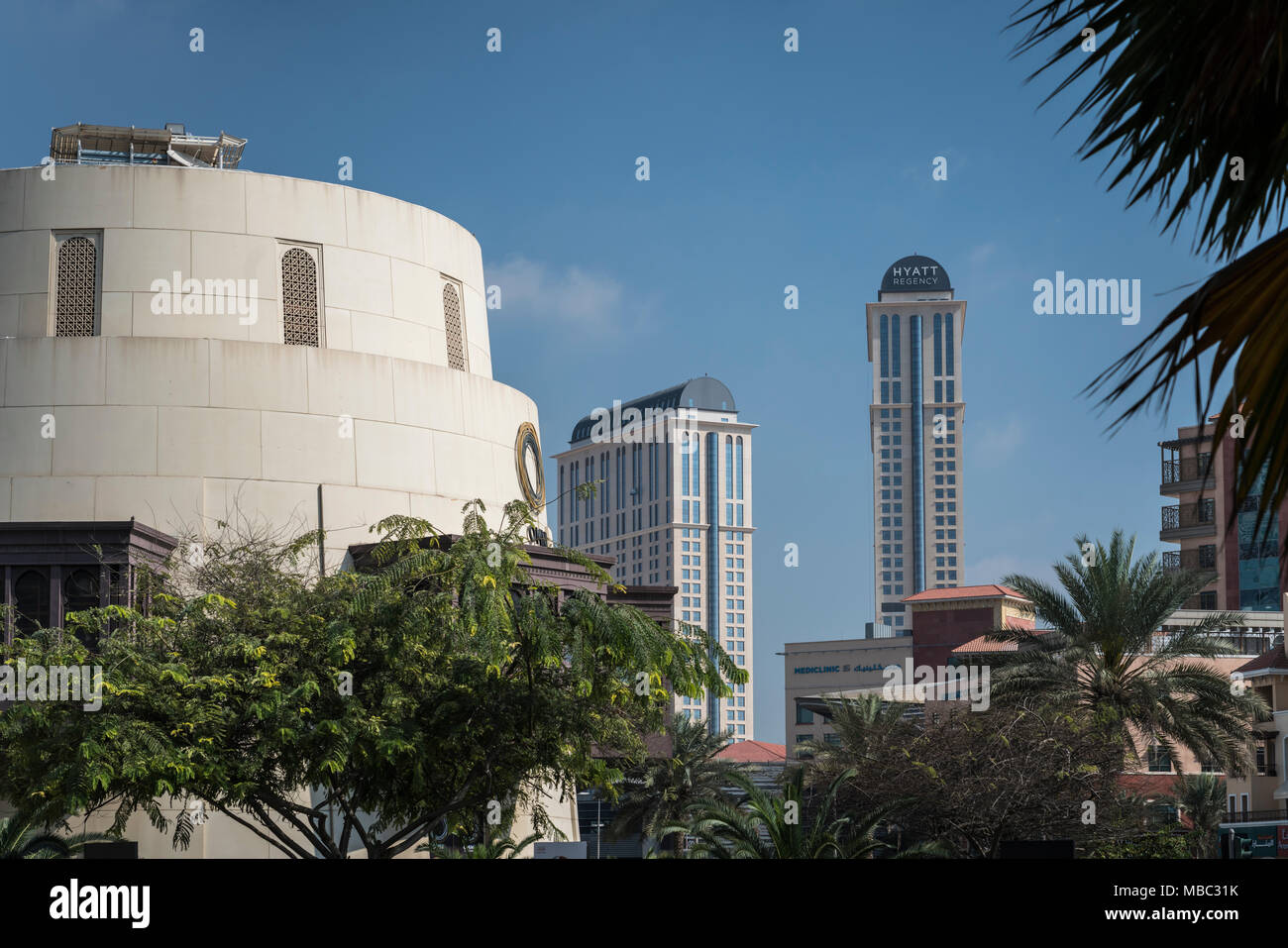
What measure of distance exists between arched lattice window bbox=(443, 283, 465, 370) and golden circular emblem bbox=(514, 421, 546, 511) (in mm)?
2567

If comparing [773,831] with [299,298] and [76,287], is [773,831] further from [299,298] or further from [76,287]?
[76,287]

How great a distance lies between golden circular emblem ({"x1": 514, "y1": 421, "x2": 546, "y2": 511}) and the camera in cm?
4146

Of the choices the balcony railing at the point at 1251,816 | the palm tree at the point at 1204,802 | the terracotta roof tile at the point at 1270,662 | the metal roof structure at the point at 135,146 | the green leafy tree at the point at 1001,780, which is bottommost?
the balcony railing at the point at 1251,816

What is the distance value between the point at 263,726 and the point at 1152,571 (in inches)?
1011

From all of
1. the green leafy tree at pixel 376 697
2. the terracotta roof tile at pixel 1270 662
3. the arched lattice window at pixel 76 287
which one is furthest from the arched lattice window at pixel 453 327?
the terracotta roof tile at pixel 1270 662

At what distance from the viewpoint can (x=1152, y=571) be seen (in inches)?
1551

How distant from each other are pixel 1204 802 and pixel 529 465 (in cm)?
2554

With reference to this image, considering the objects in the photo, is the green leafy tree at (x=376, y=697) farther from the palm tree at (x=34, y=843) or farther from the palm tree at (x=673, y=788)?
the palm tree at (x=673, y=788)

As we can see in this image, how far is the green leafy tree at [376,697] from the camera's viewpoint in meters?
Answer: 21.0

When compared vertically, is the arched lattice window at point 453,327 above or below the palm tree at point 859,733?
above

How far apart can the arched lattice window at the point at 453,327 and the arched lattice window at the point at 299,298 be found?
14.3ft

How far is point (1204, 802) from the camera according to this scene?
50.0 metres
